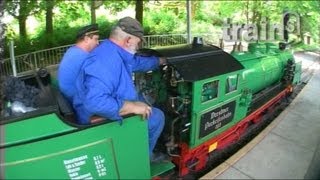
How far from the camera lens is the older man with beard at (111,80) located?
349cm

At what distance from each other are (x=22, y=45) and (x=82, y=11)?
567 cm

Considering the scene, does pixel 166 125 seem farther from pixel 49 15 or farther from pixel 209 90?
pixel 49 15

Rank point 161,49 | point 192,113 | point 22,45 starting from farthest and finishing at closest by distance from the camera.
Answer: point 22,45
point 161,49
point 192,113

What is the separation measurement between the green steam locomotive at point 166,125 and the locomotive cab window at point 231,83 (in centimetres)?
1

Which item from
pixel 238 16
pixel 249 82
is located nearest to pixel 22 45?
pixel 238 16

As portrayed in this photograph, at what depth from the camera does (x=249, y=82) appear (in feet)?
21.7

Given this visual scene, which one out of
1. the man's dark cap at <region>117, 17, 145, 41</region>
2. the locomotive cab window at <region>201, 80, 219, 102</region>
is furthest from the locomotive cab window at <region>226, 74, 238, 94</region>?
the man's dark cap at <region>117, 17, 145, 41</region>

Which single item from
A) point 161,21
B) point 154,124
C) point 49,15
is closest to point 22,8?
point 49,15

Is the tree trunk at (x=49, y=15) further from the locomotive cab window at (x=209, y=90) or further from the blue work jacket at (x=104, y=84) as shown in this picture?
the blue work jacket at (x=104, y=84)

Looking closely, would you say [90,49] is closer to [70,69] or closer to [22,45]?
[70,69]

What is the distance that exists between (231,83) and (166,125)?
47.0 inches

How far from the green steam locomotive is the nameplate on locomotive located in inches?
0.7

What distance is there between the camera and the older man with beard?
137 inches

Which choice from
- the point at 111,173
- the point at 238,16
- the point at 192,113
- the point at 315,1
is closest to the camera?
the point at 111,173
